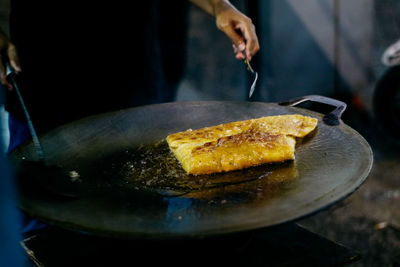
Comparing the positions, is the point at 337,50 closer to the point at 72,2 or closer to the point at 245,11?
the point at 245,11

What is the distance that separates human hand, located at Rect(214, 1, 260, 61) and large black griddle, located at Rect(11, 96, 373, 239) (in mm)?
450

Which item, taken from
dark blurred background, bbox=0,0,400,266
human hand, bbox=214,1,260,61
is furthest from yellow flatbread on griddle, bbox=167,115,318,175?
dark blurred background, bbox=0,0,400,266

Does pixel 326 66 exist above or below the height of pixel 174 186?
below

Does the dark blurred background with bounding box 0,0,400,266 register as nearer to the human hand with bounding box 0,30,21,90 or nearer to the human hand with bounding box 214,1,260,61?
the human hand with bounding box 214,1,260,61

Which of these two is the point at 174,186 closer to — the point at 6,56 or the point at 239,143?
the point at 239,143

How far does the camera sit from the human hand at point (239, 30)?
2.67 metres

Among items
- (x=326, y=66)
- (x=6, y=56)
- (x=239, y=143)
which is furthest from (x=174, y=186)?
(x=326, y=66)

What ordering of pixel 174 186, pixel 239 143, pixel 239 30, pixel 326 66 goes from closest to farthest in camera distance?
1. pixel 174 186
2. pixel 239 143
3. pixel 239 30
4. pixel 326 66

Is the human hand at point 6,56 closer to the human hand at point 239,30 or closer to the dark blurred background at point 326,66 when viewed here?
the human hand at point 239,30

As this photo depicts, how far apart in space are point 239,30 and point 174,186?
1.45m

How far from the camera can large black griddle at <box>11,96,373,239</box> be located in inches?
58.9

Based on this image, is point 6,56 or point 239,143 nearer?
point 239,143

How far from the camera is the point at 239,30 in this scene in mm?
2857

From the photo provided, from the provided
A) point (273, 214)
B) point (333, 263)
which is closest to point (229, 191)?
point (273, 214)
